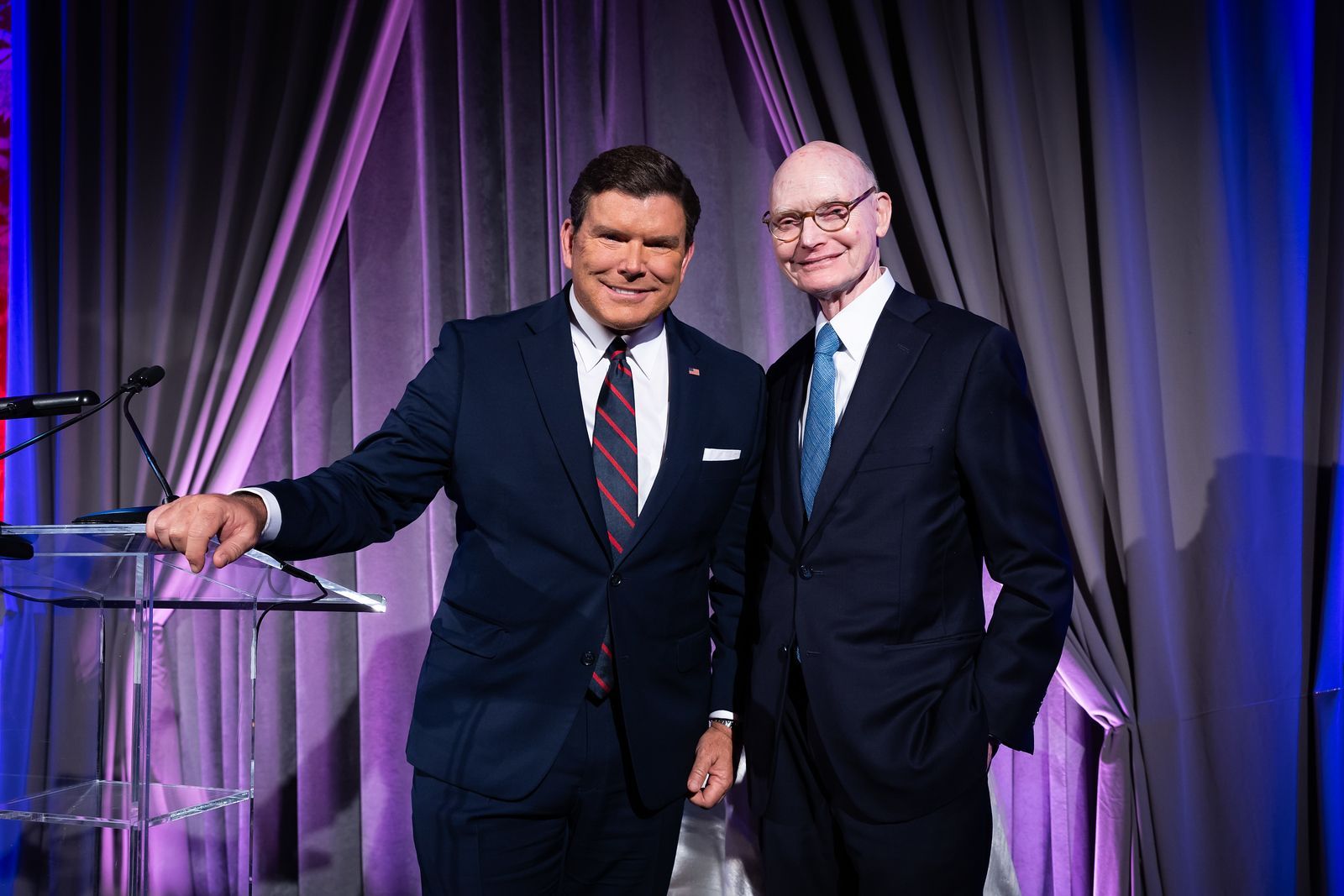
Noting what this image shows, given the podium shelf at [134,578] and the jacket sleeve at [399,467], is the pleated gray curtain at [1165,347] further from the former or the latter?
the podium shelf at [134,578]

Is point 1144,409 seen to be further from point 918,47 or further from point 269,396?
point 269,396

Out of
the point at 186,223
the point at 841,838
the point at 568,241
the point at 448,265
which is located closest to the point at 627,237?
the point at 568,241

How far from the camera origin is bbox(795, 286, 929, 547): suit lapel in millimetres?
1717

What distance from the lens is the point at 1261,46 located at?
2.58 metres

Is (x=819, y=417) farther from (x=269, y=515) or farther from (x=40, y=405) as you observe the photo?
(x=40, y=405)

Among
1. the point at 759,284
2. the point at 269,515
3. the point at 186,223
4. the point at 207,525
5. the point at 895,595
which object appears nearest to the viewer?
the point at 207,525

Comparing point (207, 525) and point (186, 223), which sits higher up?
point (186, 223)

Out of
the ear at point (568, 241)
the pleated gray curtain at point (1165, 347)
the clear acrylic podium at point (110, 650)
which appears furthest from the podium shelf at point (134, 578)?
the pleated gray curtain at point (1165, 347)

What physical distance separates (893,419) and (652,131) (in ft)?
5.01

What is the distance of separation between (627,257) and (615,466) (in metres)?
0.36

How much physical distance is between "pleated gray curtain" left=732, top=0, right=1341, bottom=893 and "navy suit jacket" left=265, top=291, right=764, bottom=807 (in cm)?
122

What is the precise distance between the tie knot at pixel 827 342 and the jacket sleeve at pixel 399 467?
2.11ft

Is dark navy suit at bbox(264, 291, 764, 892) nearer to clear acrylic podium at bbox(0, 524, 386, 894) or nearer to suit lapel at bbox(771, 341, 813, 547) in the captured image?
suit lapel at bbox(771, 341, 813, 547)

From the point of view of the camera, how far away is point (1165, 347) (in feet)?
8.51
